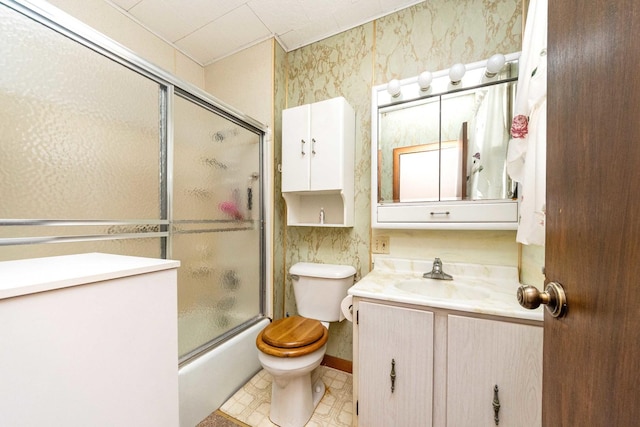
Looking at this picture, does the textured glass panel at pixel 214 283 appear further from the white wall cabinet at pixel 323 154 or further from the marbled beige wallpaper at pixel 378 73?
the white wall cabinet at pixel 323 154

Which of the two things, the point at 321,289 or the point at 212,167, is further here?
the point at 321,289

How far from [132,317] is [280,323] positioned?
890 millimetres

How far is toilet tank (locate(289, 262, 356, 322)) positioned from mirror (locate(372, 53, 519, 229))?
16.6 inches

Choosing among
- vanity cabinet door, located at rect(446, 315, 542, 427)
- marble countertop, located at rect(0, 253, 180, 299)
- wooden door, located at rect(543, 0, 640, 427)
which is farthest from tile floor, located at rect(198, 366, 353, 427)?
wooden door, located at rect(543, 0, 640, 427)

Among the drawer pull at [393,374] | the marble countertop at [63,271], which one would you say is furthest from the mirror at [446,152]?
the marble countertop at [63,271]

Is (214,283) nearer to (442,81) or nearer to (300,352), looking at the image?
(300,352)

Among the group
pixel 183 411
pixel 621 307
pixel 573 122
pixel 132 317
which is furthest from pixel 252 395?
pixel 573 122

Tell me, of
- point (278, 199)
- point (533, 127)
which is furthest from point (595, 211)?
point (278, 199)

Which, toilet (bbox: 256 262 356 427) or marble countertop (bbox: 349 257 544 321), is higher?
marble countertop (bbox: 349 257 544 321)

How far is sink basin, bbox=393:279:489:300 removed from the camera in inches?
47.7

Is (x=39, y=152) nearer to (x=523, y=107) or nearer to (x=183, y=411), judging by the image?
(x=183, y=411)

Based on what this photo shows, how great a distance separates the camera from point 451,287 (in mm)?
1278

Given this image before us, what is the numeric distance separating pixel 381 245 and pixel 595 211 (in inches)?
48.9

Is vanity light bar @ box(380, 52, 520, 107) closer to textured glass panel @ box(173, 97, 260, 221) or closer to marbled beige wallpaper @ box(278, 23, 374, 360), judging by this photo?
marbled beige wallpaper @ box(278, 23, 374, 360)
